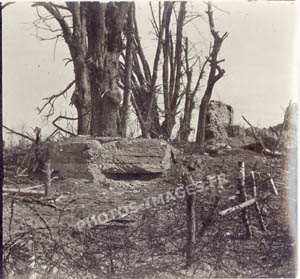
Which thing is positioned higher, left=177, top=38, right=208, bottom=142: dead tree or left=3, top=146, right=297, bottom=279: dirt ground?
left=177, top=38, right=208, bottom=142: dead tree

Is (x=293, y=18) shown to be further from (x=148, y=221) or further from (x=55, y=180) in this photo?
(x=55, y=180)

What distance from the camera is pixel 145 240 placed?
5.41 meters

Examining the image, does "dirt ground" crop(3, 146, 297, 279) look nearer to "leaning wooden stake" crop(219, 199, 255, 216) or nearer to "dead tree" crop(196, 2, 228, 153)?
"leaning wooden stake" crop(219, 199, 255, 216)

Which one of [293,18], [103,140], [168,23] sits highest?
[168,23]

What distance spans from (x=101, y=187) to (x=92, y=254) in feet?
7.54

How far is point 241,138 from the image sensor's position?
1091 cm

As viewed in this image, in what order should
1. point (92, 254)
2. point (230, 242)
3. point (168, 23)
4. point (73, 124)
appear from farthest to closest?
point (168, 23) → point (73, 124) → point (230, 242) → point (92, 254)

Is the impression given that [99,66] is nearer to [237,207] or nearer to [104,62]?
[104,62]

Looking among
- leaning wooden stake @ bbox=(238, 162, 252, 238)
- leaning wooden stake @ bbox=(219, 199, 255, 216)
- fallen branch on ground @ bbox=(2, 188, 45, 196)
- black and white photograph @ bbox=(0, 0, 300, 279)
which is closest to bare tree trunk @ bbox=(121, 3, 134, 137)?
black and white photograph @ bbox=(0, 0, 300, 279)

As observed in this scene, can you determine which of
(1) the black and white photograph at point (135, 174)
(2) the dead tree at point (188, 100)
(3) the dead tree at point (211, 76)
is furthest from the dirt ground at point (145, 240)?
(2) the dead tree at point (188, 100)

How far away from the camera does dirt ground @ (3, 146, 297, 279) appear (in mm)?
4801

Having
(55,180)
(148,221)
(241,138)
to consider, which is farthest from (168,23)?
(148,221)

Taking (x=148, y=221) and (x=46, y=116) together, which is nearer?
(x=148, y=221)

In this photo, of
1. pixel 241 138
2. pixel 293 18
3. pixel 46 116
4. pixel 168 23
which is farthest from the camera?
pixel 168 23
